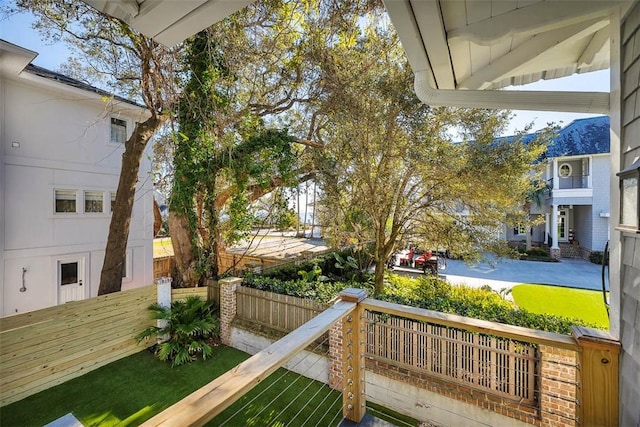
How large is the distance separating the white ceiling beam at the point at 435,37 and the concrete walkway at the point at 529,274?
25.8 feet

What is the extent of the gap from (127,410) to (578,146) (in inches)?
733

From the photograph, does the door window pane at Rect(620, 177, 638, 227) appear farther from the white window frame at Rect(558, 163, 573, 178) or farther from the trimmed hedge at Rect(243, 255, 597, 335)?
the white window frame at Rect(558, 163, 573, 178)

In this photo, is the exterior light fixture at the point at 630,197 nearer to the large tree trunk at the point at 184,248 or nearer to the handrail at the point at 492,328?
the handrail at the point at 492,328

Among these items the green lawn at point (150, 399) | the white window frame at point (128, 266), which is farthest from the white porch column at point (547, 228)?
the white window frame at point (128, 266)

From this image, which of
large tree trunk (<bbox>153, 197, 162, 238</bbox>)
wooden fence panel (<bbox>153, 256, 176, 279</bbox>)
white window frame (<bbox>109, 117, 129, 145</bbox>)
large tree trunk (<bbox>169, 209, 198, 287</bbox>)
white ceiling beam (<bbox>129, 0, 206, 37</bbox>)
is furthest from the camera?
large tree trunk (<bbox>153, 197, 162, 238</bbox>)

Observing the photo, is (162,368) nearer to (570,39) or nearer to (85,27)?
(85,27)

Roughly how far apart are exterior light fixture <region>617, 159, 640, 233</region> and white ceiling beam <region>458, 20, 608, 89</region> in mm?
1091

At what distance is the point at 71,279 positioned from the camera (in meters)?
7.59

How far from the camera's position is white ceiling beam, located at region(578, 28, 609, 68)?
216 cm

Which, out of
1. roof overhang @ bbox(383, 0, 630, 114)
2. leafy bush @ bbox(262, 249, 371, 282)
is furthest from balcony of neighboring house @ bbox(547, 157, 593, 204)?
roof overhang @ bbox(383, 0, 630, 114)

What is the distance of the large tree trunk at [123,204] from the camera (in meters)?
5.84

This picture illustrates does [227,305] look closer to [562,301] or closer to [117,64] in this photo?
[117,64]

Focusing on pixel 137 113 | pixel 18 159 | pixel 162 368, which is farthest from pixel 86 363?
pixel 137 113

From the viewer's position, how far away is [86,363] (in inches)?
193
